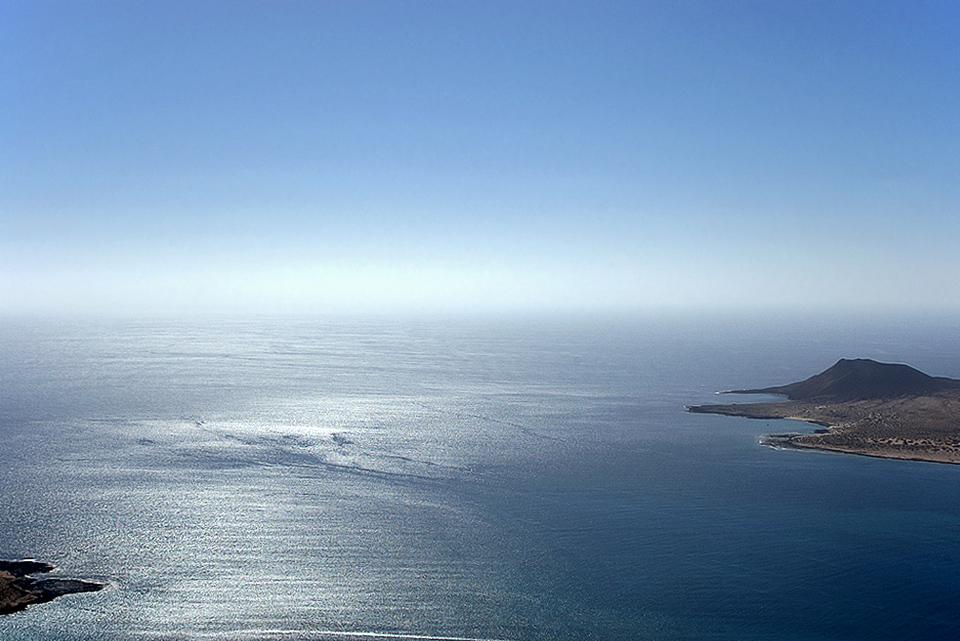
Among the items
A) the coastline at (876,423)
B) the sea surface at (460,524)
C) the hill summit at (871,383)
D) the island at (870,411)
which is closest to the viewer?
the sea surface at (460,524)

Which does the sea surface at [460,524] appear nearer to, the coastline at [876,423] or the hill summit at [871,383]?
the coastline at [876,423]

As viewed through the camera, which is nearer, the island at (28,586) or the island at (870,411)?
the island at (28,586)

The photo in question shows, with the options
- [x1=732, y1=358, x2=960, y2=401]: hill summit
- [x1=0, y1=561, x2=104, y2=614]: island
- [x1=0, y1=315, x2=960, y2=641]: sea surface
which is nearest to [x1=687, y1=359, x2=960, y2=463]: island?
[x1=732, y1=358, x2=960, y2=401]: hill summit

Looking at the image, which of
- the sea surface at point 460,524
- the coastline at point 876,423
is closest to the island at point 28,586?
the sea surface at point 460,524

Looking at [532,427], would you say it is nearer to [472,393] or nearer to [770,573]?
[472,393]

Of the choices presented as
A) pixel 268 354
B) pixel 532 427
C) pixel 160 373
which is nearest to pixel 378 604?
pixel 532 427

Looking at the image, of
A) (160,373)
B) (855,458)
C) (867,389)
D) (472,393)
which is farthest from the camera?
(160,373)

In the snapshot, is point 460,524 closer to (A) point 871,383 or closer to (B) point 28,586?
(B) point 28,586

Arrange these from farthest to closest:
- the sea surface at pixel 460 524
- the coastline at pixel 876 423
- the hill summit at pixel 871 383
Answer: the hill summit at pixel 871 383 → the coastline at pixel 876 423 → the sea surface at pixel 460 524

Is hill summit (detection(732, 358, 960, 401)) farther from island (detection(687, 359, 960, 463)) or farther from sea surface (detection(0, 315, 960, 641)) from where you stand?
sea surface (detection(0, 315, 960, 641))
